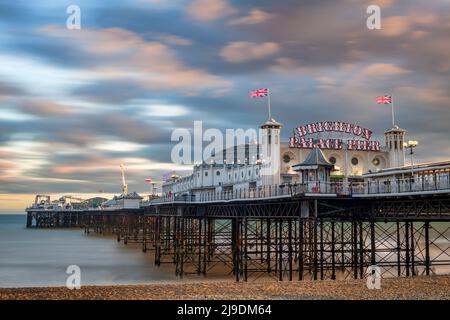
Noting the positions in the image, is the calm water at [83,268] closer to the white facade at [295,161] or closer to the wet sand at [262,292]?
the white facade at [295,161]

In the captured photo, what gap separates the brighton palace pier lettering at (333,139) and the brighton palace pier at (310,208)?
123mm

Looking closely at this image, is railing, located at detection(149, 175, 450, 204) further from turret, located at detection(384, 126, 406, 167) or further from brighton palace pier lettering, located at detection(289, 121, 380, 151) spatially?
turret, located at detection(384, 126, 406, 167)

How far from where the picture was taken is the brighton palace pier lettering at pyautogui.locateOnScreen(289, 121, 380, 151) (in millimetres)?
62312

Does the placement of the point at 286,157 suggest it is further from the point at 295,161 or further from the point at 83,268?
the point at 83,268

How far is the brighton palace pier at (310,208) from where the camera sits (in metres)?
35.2

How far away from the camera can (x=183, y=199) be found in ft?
202

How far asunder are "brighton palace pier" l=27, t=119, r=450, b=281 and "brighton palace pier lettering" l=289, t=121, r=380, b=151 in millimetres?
123

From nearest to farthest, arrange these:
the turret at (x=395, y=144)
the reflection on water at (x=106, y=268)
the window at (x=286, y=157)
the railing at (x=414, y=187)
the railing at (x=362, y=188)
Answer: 1. the railing at (x=414, y=187)
2. the railing at (x=362, y=188)
3. the reflection on water at (x=106, y=268)
4. the window at (x=286, y=157)
5. the turret at (x=395, y=144)

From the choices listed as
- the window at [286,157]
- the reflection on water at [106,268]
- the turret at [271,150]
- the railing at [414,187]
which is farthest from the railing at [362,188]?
the window at [286,157]

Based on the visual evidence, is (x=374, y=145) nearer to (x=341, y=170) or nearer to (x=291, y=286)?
(x=341, y=170)

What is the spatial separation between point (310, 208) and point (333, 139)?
2734 centimetres

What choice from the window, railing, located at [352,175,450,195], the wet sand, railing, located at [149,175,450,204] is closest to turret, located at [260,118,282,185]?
the window

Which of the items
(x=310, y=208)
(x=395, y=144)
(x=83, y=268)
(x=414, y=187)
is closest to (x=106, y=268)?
(x=83, y=268)

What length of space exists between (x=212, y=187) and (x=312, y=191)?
51.7m
